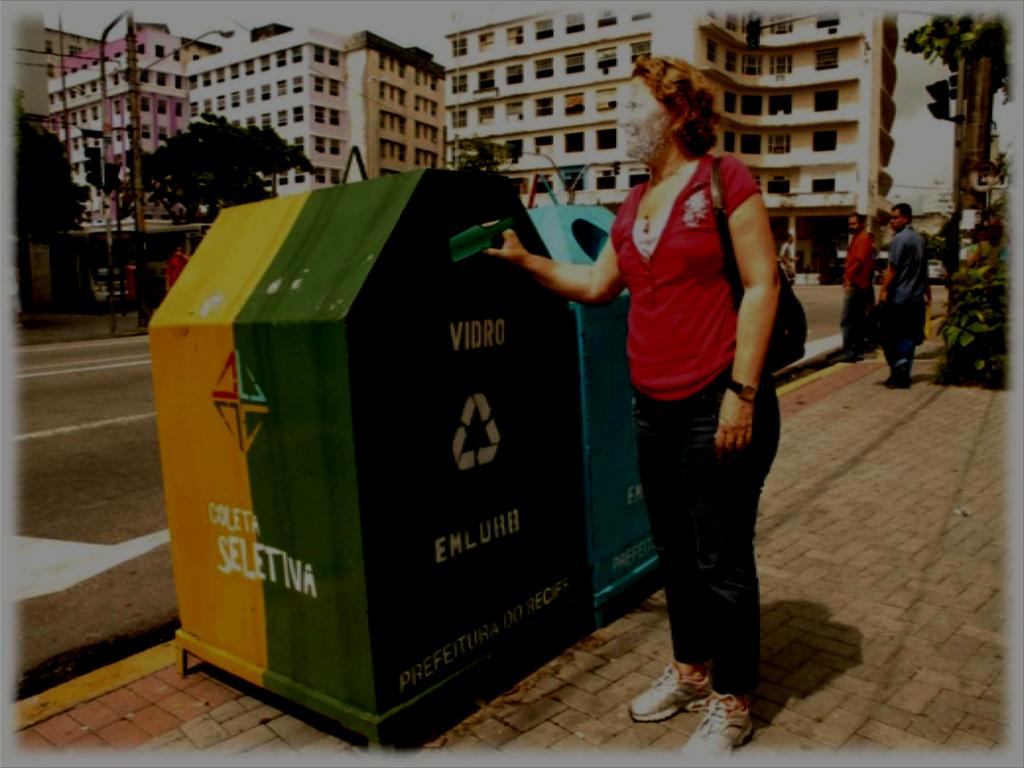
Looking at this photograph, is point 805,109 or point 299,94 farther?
point 299,94

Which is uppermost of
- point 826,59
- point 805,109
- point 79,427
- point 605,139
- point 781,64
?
point 781,64

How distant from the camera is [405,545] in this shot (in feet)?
8.03

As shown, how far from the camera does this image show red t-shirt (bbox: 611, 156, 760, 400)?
239 centimetres

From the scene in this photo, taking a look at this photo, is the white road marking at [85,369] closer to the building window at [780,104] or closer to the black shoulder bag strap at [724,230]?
the black shoulder bag strap at [724,230]

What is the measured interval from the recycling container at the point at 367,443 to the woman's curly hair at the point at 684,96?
612mm

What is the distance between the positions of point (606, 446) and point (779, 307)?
3.52ft

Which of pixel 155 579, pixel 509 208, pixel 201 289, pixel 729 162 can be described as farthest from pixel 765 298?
pixel 155 579

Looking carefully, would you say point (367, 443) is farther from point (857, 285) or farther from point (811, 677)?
point (857, 285)

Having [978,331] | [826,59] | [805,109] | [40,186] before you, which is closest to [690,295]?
[978,331]

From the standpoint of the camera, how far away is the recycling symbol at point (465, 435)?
263 cm

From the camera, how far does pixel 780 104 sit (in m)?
58.4

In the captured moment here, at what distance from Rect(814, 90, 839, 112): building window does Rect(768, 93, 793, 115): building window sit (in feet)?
5.64

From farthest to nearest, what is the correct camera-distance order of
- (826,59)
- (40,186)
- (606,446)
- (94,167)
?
1. (826,59)
2. (40,186)
3. (94,167)
4. (606,446)

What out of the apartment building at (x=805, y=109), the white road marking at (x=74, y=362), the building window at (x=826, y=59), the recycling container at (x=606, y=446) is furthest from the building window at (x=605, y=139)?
the recycling container at (x=606, y=446)
